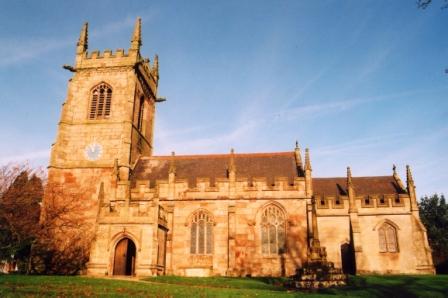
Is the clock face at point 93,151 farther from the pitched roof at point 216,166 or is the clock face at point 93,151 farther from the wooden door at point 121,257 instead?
the wooden door at point 121,257

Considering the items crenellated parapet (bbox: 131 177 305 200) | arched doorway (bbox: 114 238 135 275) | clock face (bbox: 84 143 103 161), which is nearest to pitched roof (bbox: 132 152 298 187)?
crenellated parapet (bbox: 131 177 305 200)

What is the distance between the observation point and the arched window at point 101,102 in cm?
3425

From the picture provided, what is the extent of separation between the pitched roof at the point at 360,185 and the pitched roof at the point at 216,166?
15.2ft

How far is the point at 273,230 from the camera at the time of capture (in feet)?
91.2

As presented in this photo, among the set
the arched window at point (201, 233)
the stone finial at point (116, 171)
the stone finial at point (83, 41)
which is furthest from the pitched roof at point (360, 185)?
the stone finial at point (83, 41)

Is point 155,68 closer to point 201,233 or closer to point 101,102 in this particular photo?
point 101,102

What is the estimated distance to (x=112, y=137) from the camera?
32875mm

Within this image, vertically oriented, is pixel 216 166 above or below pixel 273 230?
above

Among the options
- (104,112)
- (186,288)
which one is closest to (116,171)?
(104,112)

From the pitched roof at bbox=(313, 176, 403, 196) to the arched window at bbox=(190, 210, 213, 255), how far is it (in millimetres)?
10965

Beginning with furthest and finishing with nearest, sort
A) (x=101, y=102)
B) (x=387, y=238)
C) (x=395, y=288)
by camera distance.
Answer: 1. (x=101, y=102)
2. (x=387, y=238)
3. (x=395, y=288)

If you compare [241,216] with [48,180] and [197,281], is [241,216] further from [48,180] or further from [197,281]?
[48,180]

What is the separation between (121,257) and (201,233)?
591 centimetres

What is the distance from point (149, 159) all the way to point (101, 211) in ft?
30.3
